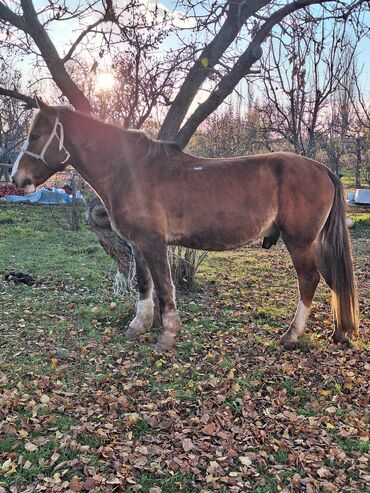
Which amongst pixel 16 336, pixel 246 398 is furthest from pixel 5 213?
pixel 246 398

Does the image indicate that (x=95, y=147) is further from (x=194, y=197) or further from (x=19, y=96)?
(x=19, y=96)

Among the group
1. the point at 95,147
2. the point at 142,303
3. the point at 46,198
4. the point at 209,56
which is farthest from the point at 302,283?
the point at 46,198

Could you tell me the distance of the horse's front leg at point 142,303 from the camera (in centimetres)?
491

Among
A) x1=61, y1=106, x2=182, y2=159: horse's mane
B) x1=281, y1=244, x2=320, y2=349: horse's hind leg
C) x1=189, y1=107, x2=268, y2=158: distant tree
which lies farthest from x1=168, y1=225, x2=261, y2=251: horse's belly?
x1=189, y1=107, x2=268, y2=158: distant tree

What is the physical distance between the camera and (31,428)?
321 centimetres

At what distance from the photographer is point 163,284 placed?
4.54 m

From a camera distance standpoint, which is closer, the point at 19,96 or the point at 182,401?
the point at 182,401

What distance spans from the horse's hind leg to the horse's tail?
22cm

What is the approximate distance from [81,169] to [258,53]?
2.55 metres

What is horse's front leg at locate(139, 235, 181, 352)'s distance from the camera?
4.46 meters

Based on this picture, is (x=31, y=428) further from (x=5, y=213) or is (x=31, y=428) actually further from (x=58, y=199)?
(x=58, y=199)

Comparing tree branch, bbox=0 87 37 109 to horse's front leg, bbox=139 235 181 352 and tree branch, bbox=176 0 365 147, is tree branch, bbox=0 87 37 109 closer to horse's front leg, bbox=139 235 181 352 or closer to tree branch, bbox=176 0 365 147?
tree branch, bbox=176 0 365 147

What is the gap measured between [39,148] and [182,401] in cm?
279

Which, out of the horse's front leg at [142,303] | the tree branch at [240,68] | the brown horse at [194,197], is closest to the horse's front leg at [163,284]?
the brown horse at [194,197]
